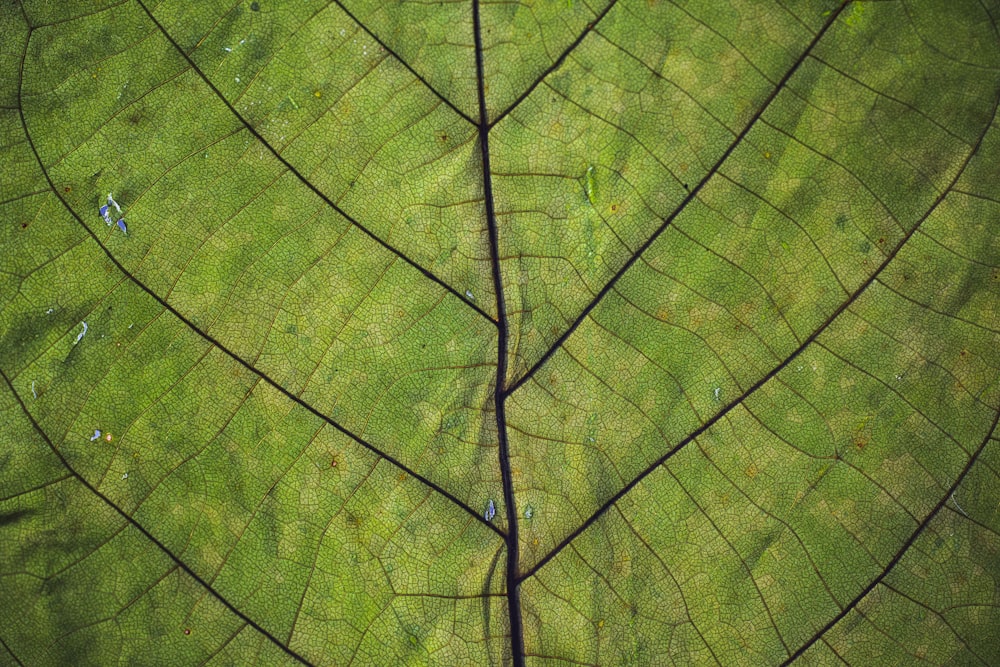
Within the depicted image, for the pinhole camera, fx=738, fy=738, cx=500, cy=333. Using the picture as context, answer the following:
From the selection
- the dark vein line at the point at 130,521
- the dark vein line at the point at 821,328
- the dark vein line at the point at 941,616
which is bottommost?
the dark vein line at the point at 130,521

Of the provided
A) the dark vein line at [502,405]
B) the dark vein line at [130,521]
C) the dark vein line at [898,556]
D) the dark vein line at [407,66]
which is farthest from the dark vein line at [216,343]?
the dark vein line at [898,556]

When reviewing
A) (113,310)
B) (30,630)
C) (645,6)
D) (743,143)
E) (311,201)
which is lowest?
(30,630)

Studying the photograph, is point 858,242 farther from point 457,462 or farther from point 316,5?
point 316,5

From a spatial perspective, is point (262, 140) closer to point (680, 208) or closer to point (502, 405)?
point (502, 405)

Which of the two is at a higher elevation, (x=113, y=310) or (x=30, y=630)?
(x=113, y=310)

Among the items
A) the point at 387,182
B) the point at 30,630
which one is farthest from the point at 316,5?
the point at 30,630

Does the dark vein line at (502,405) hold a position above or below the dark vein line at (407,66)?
below

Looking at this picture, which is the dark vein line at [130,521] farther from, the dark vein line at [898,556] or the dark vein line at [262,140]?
the dark vein line at [898,556]

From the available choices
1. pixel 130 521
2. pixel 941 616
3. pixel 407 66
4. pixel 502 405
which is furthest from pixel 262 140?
pixel 941 616
